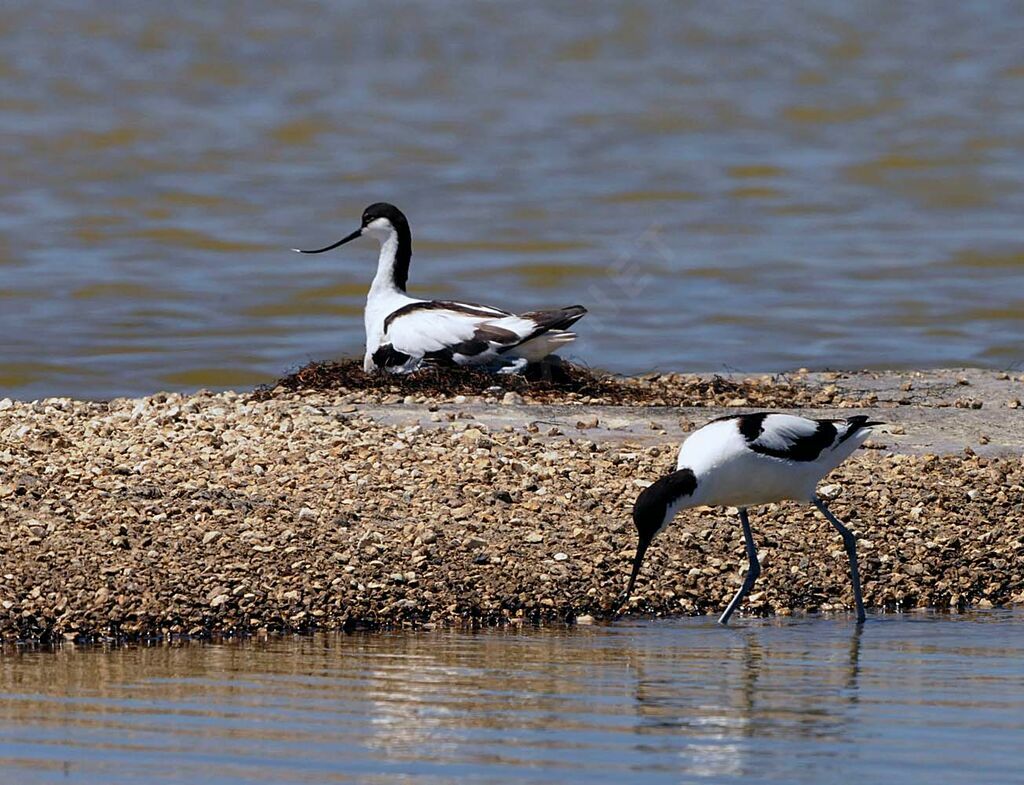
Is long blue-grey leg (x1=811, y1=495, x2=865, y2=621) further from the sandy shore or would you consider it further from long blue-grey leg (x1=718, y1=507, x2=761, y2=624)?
long blue-grey leg (x1=718, y1=507, x2=761, y2=624)

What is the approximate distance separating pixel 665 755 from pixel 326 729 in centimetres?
108

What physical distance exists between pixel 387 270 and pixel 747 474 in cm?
592

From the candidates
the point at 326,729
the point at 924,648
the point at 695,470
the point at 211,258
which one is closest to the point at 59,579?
the point at 326,729

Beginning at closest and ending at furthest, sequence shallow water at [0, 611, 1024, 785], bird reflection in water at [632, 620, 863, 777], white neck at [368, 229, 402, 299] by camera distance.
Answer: shallow water at [0, 611, 1024, 785] → bird reflection in water at [632, 620, 863, 777] → white neck at [368, 229, 402, 299]

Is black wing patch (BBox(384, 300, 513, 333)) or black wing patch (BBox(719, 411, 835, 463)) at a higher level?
black wing patch (BBox(384, 300, 513, 333))

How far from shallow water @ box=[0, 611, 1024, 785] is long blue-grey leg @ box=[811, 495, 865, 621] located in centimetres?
17

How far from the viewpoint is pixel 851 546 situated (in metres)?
8.77

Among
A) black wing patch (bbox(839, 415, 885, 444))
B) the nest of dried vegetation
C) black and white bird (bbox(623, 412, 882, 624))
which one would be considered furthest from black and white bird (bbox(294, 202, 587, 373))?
black and white bird (bbox(623, 412, 882, 624))

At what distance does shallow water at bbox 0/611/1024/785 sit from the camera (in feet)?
19.0

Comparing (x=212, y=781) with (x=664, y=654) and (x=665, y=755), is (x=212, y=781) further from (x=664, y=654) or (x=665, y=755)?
(x=664, y=654)

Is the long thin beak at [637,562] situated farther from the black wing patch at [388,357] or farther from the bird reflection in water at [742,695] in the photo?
the black wing patch at [388,357]

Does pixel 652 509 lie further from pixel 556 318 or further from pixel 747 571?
pixel 556 318

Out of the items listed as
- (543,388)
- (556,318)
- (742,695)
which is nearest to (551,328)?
(556,318)

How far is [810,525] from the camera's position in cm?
950
